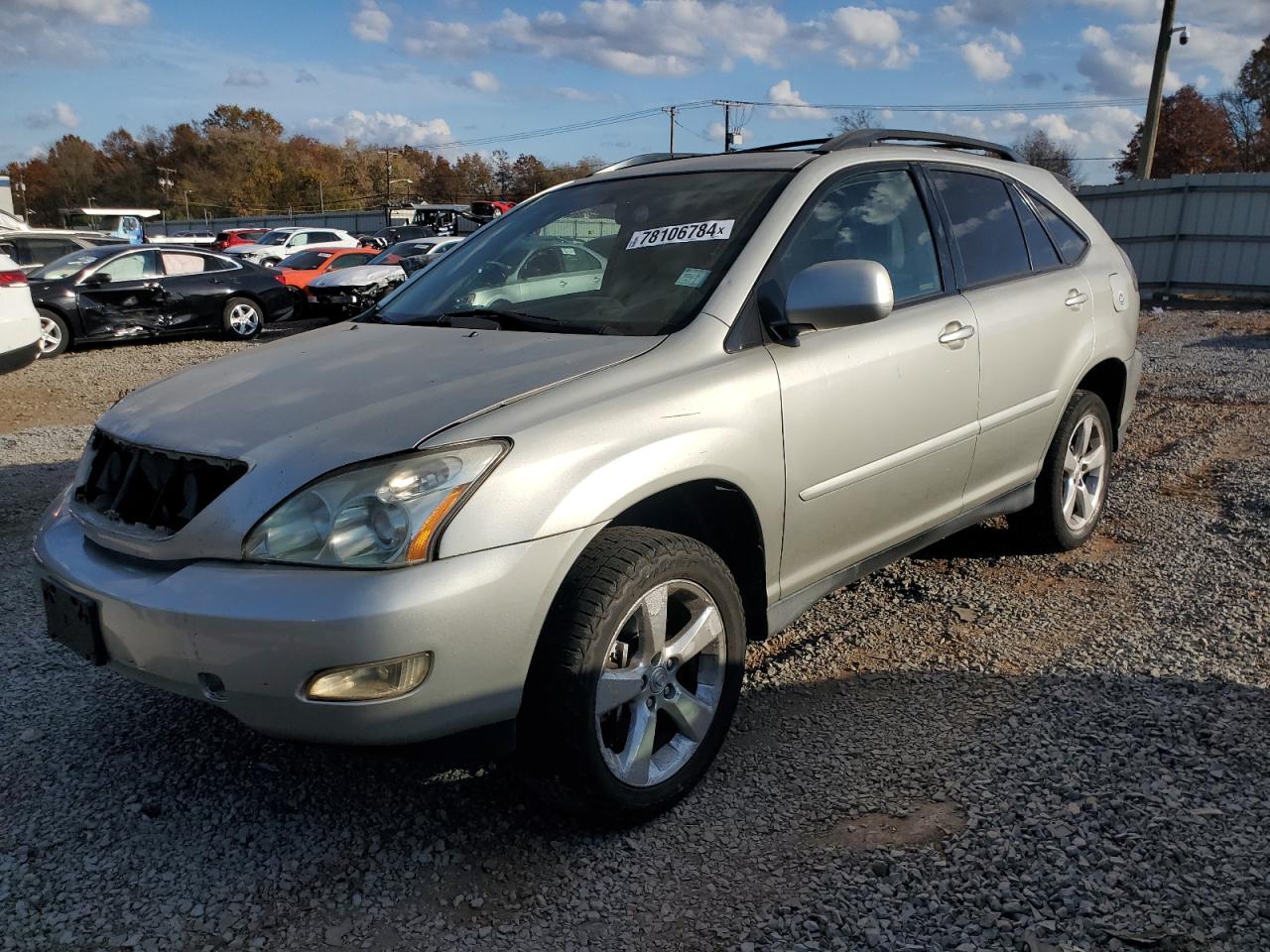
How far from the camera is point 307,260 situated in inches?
772

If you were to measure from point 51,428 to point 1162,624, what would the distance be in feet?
26.8

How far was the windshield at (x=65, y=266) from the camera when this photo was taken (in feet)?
42.7

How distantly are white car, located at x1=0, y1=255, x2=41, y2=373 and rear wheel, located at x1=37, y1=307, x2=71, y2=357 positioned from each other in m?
4.76

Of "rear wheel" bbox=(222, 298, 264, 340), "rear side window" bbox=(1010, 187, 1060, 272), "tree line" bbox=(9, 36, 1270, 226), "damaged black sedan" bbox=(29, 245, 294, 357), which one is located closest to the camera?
"rear side window" bbox=(1010, 187, 1060, 272)

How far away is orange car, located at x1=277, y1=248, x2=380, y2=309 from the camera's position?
18734 mm

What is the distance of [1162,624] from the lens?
3883 millimetres

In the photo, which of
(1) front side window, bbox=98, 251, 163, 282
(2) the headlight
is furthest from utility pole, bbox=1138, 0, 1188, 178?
(2) the headlight

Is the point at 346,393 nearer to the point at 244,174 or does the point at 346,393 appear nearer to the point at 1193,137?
the point at 1193,137

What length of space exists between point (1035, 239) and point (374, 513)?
3259 millimetres

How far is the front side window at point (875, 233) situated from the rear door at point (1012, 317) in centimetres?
20

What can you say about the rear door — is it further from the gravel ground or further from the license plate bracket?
the license plate bracket

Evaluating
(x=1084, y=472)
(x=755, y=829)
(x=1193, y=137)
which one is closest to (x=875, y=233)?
(x=1084, y=472)

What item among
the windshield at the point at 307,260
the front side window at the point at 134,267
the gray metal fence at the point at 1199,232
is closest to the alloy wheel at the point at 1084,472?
the front side window at the point at 134,267

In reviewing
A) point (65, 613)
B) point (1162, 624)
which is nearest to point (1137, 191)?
point (1162, 624)
